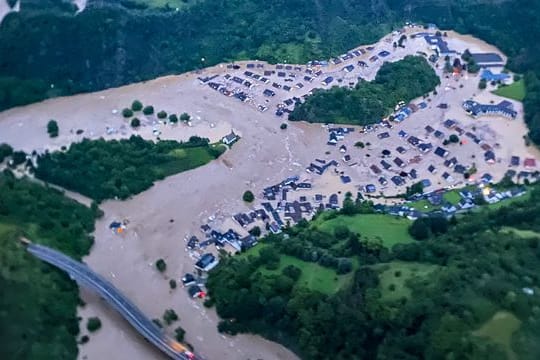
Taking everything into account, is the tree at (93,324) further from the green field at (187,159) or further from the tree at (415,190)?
the tree at (415,190)

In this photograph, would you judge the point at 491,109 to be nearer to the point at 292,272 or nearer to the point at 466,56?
the point at 466,56

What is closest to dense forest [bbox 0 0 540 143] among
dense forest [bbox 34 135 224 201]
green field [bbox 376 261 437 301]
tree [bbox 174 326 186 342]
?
dense forest [bbox 34 135 224 201]

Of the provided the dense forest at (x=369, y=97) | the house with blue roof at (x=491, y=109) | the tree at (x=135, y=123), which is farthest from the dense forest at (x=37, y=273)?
the house with blue roof at (x=491, y=109)

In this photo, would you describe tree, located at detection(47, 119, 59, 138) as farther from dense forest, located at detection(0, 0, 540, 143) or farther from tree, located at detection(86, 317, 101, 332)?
tree, located at detection(86, 317, 101, 332)

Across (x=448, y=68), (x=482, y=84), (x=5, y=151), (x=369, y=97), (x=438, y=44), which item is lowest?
(x=5, y=151)

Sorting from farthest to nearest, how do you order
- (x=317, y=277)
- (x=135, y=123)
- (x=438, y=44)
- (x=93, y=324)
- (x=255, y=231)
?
(x=438, y=44)
(x=135, y=123)
(x=255, y=231)
(x=317, y=277)
(x=93, y=324)

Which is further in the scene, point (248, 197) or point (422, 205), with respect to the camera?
point (248, 197)

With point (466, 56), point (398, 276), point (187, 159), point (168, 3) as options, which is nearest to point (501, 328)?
point (398, 276)
